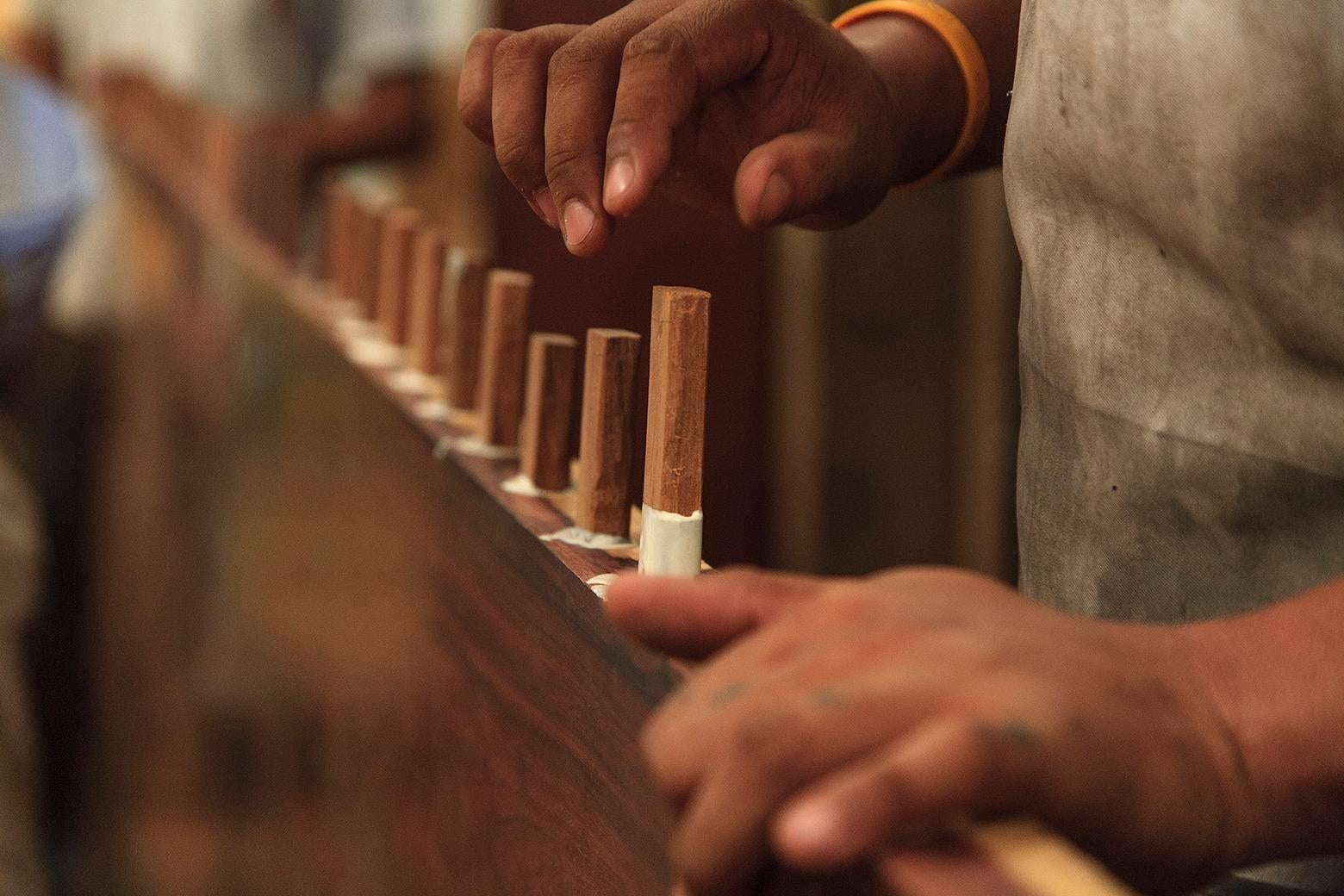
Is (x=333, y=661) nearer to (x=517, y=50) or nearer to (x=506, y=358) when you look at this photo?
(x=506, y=358)

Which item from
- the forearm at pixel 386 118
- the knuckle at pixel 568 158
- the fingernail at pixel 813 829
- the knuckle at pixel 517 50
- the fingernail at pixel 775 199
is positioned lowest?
the fingernail at pixel 813 829

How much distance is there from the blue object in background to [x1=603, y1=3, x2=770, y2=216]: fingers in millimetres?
1943

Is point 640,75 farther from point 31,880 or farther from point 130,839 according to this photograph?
point 130,839

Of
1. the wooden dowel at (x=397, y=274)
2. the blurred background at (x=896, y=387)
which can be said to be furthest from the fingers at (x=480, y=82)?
the blurred background at (x=896, y=387)

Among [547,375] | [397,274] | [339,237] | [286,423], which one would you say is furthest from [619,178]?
[286,423]

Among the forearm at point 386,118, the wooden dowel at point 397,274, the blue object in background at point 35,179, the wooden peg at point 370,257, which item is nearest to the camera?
the wooden dowel at point 397,274

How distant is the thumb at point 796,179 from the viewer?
0.74 meters

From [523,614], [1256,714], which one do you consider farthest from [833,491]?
[1256,714]

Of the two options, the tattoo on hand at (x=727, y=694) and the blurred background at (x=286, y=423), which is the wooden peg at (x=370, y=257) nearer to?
the blurred background at (x=286, y=423)

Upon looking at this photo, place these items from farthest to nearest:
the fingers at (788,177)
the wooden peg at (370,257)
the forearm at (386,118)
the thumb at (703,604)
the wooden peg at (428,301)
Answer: the forearm at (386,118), the wooden peg at (370,257), the wooden peg at (428,301), the fingers at (788,177), the thumb at (703,604)

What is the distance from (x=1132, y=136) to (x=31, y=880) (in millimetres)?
1773

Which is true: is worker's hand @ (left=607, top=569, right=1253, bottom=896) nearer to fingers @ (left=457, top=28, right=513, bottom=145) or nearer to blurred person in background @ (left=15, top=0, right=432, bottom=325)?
fingers @ (left=457, top=28, right=513, bottom=145)

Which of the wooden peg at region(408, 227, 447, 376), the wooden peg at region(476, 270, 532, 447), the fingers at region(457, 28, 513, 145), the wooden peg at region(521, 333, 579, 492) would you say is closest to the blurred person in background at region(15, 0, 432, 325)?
the wooden peg at region(408, 227, 447, 376)

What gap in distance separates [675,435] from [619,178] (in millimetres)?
136
